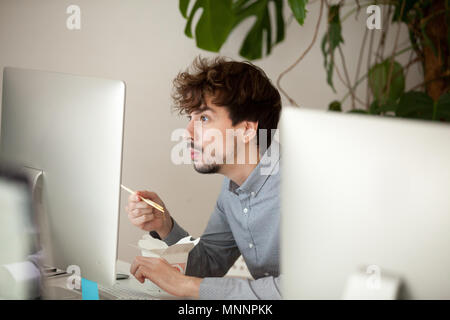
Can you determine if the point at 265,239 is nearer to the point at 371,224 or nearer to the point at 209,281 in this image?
the point at 209,281

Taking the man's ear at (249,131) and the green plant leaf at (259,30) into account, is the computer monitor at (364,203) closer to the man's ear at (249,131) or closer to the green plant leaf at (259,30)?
the man's ear at (249,131)

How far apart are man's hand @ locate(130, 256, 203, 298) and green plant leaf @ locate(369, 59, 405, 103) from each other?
1.26 metres

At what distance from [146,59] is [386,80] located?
3.37ft

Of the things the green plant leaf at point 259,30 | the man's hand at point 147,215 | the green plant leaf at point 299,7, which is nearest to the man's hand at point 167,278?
the man's hand at point 147,215

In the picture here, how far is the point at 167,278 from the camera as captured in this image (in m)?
1.26

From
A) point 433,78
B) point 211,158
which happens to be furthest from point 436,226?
point 433,78

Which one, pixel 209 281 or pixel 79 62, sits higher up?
pixel 79 62

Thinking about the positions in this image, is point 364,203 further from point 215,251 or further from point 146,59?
point 146,59

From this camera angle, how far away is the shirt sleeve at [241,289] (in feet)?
4.05

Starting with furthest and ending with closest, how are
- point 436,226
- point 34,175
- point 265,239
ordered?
point 265,239
point 34,175
point 436,226

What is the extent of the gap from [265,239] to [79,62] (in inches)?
52.1

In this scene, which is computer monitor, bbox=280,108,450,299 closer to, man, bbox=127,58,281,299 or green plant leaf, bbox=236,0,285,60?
man, bbox=127,58,281,299

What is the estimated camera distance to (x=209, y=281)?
4.09 ft
